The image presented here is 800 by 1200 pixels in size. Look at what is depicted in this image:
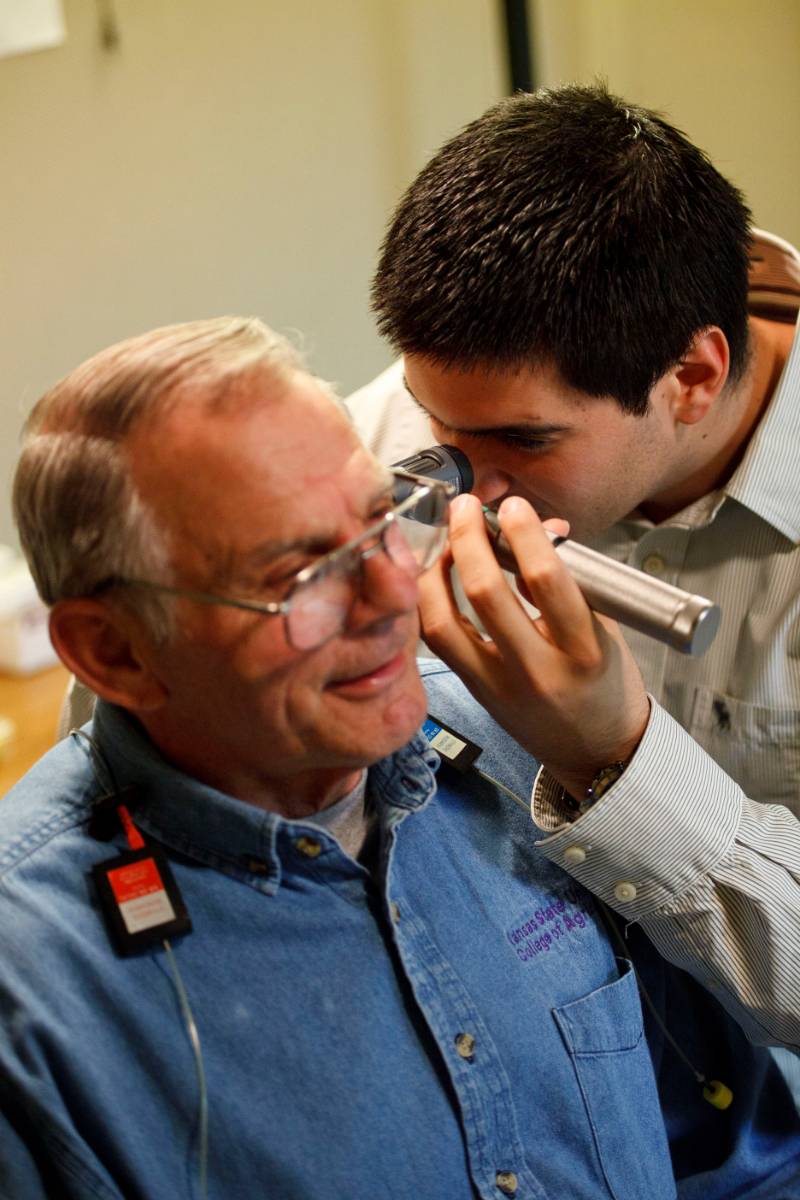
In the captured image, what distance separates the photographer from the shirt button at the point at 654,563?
1829 mm

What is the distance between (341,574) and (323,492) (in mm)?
72

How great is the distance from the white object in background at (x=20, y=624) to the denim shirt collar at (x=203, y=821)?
43.1 inches

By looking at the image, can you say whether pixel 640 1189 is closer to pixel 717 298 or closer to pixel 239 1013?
pixel 239 1013

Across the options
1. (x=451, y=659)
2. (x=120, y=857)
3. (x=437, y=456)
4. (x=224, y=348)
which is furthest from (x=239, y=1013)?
(x=437, y=456)

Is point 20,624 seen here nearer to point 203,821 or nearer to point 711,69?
point 203,821

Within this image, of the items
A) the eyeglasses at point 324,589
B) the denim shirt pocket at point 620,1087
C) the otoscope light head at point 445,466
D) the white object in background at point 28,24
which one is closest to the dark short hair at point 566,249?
the otoscope light head at point 445,466

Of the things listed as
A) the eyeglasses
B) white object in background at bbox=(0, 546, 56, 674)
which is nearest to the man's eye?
the eyeglasses

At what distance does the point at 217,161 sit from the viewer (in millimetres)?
2561

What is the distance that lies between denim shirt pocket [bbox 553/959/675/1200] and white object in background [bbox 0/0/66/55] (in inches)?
65.0

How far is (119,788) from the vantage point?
3.92 feet

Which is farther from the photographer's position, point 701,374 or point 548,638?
point 701,374

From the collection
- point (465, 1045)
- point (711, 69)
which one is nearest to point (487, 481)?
point (465, 1045)

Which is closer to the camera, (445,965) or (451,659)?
(445,965)

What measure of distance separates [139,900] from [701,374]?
97 cm
